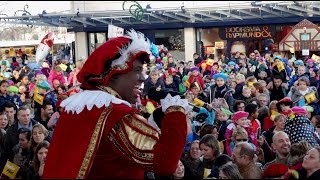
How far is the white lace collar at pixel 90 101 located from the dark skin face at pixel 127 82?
0.09m

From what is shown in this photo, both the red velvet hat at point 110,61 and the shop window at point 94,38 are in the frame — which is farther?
the shop window at point 94,38

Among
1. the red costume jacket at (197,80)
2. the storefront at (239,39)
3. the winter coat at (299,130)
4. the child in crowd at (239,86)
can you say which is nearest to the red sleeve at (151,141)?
the winter coat at (299,130)

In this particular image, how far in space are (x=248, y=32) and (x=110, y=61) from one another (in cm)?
2334

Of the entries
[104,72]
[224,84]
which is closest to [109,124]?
[104,72]

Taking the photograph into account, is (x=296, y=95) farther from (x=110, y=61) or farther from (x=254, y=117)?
(x=110, y=61)

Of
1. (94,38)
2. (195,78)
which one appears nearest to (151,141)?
(195,78)

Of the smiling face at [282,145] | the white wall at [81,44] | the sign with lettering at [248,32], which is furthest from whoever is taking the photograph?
the white wall at [81,44]

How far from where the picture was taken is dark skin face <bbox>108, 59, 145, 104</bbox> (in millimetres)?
3469

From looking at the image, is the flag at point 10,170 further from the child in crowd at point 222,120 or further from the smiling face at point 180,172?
the child in crowd at point 222,120

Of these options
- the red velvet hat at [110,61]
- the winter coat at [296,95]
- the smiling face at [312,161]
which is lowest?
the winter coat at [296,95]

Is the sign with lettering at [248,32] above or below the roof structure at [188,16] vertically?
below

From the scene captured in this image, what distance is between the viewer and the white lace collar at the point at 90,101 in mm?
3344

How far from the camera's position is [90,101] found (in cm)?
338

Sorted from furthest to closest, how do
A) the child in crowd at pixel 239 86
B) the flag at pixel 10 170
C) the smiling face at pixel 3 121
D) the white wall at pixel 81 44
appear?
the white wall at pixel 81 44
the child in crowd at pixel 239 86
the smiling face at pixel 3 121
the flag at pixel 10 170
